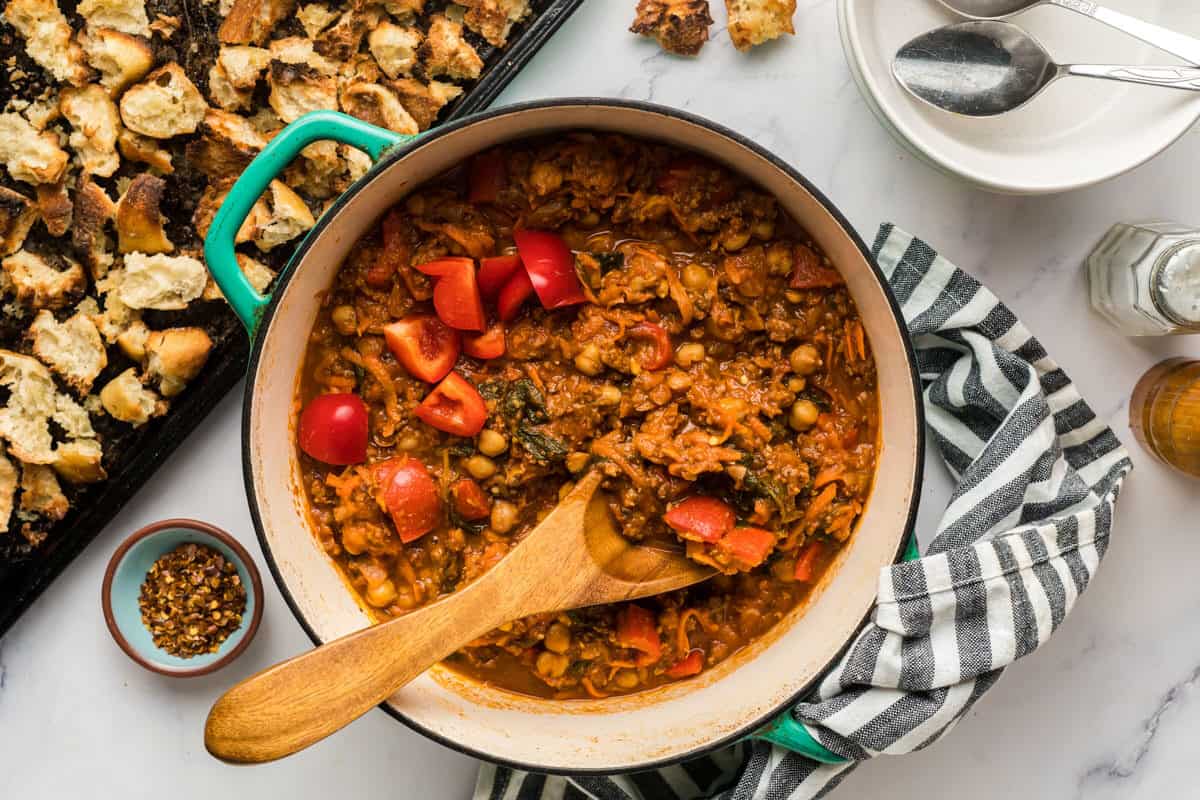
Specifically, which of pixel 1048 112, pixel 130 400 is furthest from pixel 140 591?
pixel 1048 112

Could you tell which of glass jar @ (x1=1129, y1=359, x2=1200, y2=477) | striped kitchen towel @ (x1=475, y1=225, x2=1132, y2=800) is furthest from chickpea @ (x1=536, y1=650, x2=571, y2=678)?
glass jar @ (x1=1129, y1=359, x2=1200, y2=477)

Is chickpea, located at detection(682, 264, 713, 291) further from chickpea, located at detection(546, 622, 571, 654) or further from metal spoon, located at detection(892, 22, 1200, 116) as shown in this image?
chickpea, located at detection(546, 622, 571, 654)

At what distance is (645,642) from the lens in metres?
2.94

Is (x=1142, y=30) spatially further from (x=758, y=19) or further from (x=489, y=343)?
(x=489, y=343)

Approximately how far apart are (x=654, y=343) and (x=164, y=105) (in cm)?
157

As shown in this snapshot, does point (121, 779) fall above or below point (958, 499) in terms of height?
below

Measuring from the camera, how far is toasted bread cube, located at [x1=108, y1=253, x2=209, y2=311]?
303 cm

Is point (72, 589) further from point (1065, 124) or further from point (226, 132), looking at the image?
point (1065, 124)

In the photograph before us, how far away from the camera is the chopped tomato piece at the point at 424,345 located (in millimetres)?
2857

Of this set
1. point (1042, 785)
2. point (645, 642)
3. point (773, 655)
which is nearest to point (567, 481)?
point (645, 642)

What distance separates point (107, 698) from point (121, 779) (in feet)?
0.87

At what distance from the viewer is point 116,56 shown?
3031mm

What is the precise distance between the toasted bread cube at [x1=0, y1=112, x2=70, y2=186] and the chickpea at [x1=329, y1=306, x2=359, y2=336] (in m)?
0.94

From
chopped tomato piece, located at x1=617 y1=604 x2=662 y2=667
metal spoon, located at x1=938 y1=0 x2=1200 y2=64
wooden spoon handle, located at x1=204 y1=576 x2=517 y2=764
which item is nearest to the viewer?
wooden spoon handle, located at x1=204 y1=576 x2=517 y2=764
